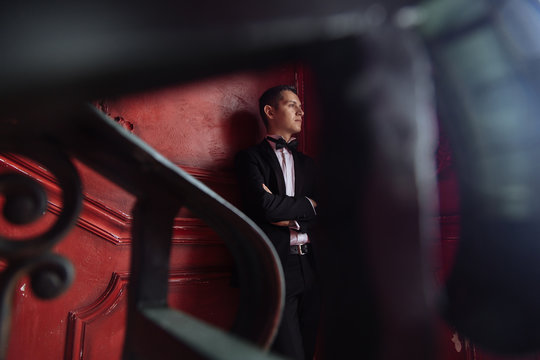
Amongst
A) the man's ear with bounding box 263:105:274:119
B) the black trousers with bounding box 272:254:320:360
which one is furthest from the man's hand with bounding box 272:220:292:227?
the man's ear with bounding box 263:105:274:119

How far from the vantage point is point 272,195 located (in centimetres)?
141

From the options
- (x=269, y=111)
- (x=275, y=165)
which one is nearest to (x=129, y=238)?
(x=275, y=165)

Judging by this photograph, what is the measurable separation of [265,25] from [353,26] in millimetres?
37

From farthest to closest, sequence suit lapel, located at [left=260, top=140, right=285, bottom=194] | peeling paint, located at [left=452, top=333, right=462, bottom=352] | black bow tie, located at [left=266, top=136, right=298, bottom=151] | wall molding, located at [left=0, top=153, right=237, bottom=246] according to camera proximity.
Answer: black bow tie, located at [left=266, top=136, right=298, bottom=151] < suit lapel, located at [left=260, top=140, right=285, bottom=194] < peeling paint, located at [left=452, top=333, right=462, bottom=352] < wall molding, located at [left=0, top=153, right=237, bottom=246]

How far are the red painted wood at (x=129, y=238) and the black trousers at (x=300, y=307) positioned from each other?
31cm

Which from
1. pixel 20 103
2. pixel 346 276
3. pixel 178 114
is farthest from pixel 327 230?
pixel 178 114

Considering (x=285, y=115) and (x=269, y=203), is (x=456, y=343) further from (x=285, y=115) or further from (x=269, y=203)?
(x=285, y=115)

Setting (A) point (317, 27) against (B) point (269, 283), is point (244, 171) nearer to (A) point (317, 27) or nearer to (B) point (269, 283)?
(B) point (269, 283)

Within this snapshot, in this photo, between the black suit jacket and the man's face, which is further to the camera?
the man's face

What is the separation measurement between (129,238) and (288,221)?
0.62 metres

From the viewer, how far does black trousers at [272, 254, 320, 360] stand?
137 cm

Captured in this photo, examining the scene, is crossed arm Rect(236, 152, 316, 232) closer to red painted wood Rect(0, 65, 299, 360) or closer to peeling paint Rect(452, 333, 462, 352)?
red painted wood Rect(0, 65, 299, 360)

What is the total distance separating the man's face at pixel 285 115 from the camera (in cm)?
172

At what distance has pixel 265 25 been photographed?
5.3 inches
